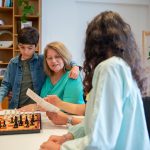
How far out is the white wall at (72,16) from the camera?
4.21 meters

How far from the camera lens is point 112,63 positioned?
83cm

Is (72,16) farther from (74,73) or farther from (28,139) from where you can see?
(28,139)

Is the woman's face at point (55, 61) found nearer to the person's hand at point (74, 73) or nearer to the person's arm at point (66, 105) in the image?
the person's hand at point (74, 73)

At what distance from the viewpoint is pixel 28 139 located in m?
1.34

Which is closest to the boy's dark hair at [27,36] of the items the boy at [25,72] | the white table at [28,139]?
the boy at [25,72]

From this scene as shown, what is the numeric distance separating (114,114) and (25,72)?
5.44ft

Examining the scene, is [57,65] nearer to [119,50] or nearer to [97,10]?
[119,50]

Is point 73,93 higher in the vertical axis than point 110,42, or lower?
lower

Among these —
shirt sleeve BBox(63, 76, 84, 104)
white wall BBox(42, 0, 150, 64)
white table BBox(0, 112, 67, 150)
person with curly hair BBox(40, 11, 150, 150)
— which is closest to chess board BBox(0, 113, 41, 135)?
white table BBox(0, 112, 67, 150)

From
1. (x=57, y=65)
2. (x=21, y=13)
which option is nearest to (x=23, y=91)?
(x=57, y=65)

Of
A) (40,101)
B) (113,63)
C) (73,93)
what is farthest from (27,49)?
(113,63)

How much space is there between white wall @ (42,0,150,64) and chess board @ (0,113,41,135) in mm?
2609

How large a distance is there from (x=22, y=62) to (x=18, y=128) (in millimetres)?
1013

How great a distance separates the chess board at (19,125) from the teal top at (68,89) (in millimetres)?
350
